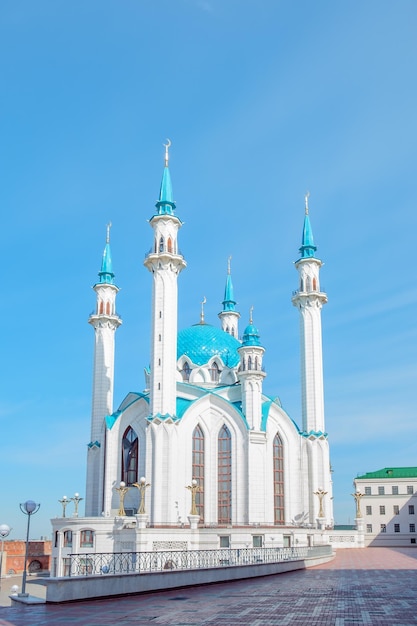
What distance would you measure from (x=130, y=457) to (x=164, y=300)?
1146cm

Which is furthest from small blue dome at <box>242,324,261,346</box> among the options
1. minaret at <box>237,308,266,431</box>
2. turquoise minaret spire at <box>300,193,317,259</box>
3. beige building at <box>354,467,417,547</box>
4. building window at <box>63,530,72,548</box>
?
beige building at <box>354,467,417,547</box>

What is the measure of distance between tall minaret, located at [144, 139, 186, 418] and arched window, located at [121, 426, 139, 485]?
528 cm

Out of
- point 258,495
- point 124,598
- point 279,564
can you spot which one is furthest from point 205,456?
point 124,598

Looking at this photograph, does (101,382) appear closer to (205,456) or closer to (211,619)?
(205,456)

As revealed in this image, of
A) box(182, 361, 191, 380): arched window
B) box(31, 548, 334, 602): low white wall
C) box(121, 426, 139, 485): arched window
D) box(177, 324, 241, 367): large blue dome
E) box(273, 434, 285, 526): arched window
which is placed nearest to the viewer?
box(31, 548, 334, 602): low white wall

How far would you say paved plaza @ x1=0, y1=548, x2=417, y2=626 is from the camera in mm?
12922

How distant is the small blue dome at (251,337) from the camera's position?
49125mm

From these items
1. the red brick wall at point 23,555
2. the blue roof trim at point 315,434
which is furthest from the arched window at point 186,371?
the red brick wall at point 23,555

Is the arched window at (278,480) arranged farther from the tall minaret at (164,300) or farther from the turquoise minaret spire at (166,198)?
the turquoise minaret spire at (166,198)

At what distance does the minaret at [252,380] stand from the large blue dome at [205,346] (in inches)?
286

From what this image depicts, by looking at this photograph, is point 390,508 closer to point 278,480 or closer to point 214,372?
point 278,480

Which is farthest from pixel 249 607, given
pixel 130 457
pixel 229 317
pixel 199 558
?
pixel 229 317

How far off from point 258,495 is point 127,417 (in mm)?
10877

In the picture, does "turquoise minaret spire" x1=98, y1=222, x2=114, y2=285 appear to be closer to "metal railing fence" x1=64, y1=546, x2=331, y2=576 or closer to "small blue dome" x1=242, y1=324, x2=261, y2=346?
"small blue dome" x1=242, y1=324, x2=261, y2=346
